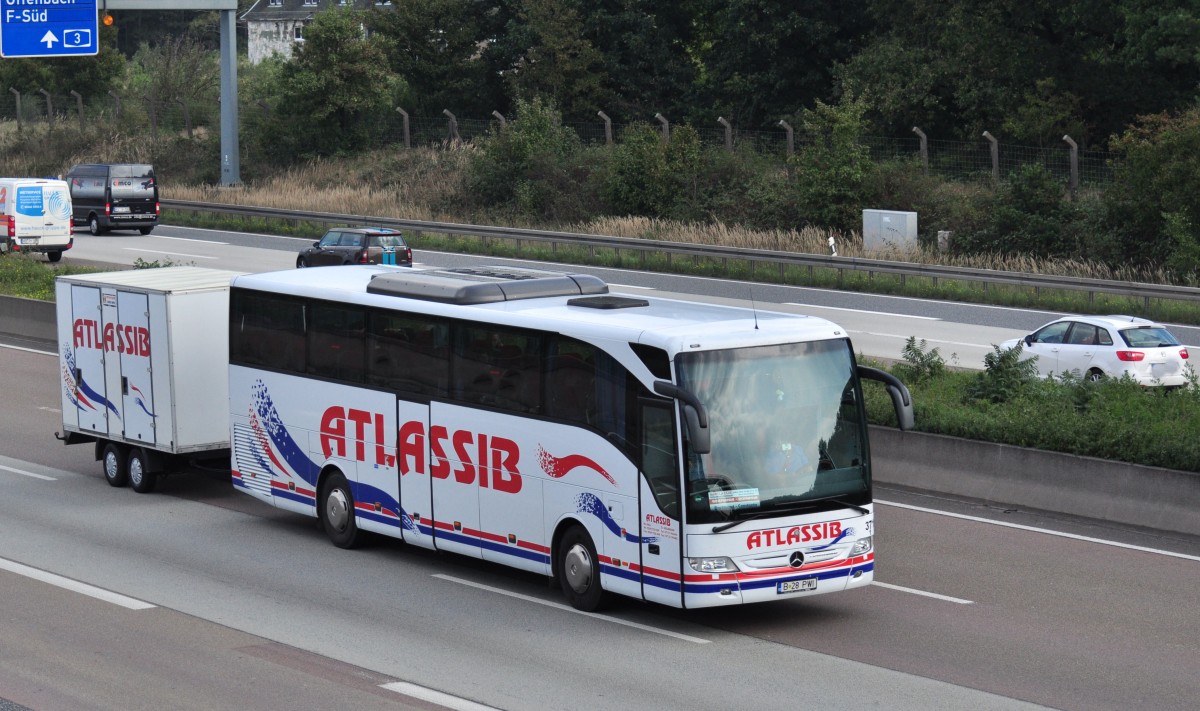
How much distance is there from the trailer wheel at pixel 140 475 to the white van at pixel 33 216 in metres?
21.8

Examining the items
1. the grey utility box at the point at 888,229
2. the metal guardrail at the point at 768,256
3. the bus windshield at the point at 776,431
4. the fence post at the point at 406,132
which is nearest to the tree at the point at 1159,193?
the metal guardrail at the point at 768,256

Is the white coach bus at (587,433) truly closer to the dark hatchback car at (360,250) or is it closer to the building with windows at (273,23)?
the dark hatchback car at (360,250)

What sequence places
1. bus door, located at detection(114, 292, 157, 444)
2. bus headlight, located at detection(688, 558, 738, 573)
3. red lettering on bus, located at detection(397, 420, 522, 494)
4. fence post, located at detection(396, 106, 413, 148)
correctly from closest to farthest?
bus headlight, located at detection(688, 558, 738, 573)
red lettering on bus, located at detection(397, 420, 522, 494)
bus door, located at detection(114, 292, 157, 444)
fence post, located at detection(396, 106, 413, 148)

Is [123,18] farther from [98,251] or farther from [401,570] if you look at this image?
[401,570]

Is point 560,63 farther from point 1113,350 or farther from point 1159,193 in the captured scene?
point 1113,350

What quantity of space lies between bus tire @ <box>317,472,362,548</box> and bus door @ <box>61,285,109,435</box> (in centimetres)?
405

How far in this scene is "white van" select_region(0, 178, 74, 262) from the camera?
37.6 metres

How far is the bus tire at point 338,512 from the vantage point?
14.9 meters

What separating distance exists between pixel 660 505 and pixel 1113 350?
43.7 ft

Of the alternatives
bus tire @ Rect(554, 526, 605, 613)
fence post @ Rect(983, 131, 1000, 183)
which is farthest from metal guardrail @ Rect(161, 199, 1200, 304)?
bus tire @ Rect(554, 526, 605, 613)

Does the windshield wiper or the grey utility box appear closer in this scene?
the windshield wiper

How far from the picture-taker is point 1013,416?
1689 centimetres

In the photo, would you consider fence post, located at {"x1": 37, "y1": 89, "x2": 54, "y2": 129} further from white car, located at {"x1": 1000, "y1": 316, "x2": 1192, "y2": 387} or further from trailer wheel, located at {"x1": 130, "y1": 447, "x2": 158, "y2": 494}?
white car, located at {"x1": 1000, "y1": 316, "x2": 1192, "y2": 387}

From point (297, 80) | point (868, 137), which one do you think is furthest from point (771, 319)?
point (297, 80)
